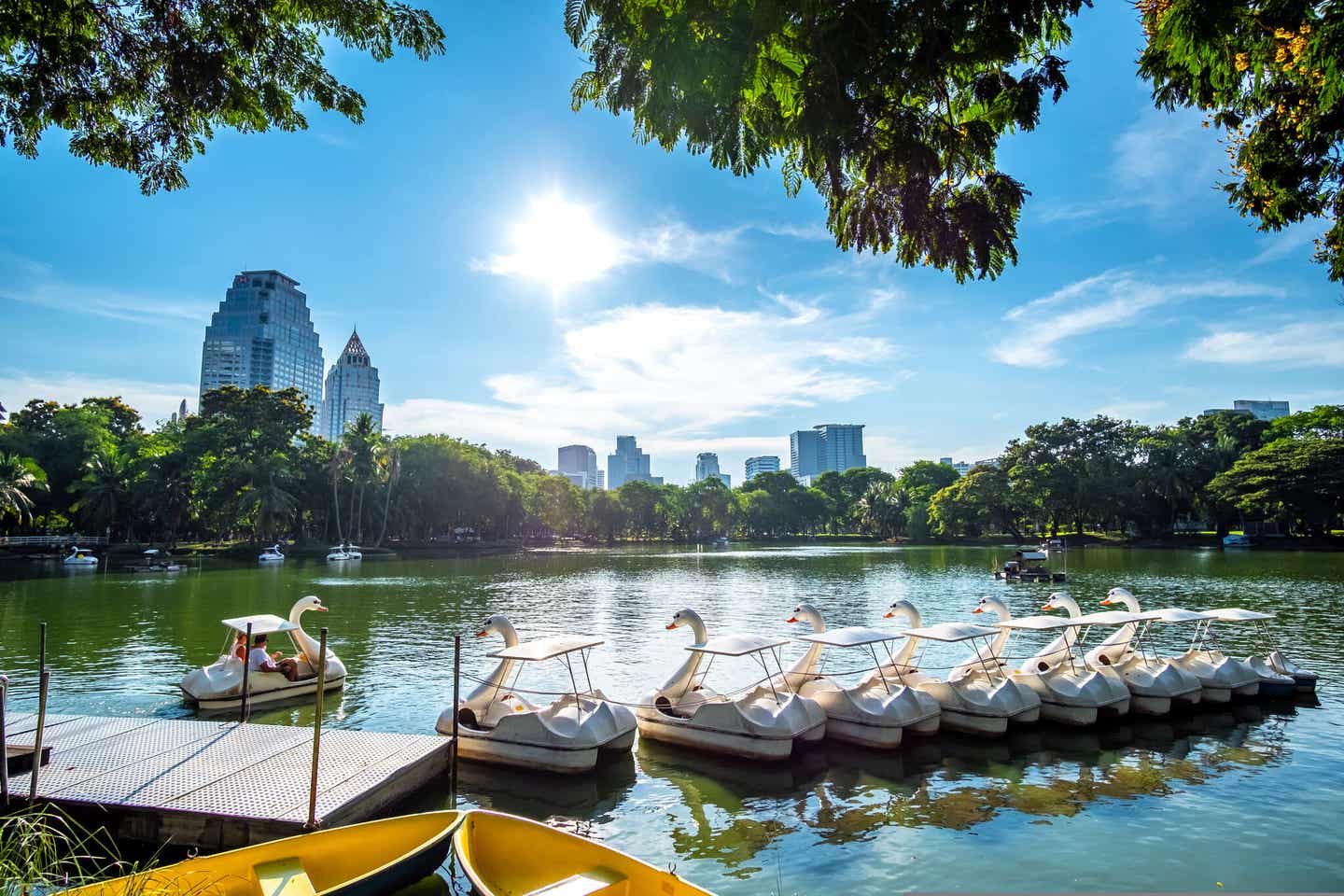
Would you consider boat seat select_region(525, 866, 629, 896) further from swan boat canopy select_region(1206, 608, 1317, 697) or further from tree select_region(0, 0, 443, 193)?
swan boat canopy select_region(1206, 608, 1317, 697)

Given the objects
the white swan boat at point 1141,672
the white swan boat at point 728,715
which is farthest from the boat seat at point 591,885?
the white swan boat at point 1141,672

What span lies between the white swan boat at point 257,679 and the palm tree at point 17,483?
55711 millimetres

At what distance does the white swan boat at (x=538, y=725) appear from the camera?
11031mm

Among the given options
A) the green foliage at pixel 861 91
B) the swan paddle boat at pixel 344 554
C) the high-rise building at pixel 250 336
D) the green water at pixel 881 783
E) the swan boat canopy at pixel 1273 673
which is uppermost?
→ the high-rise building at pixel 250 336

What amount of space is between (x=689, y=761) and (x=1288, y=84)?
11577 mm

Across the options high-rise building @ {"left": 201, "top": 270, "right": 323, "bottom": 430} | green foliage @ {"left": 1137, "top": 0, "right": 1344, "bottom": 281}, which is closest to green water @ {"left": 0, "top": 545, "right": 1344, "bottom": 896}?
green foliage @ {"left": 1137, "top": 0, "right": 1344, "bottom": 281}

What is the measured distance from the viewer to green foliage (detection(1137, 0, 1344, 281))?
4219 millimetres

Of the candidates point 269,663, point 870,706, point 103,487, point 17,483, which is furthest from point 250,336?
point 870,706

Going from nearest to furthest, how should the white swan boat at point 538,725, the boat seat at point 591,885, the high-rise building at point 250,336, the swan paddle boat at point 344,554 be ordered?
the boat seat at point 591,885 → the white swan boat at point 538,725 → the swan paddle boat at point 344,554 → the high-rise building at point 250,336

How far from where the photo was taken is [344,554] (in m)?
64.5

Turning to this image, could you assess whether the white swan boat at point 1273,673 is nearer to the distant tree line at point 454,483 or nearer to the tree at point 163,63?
the tree at point 163,63

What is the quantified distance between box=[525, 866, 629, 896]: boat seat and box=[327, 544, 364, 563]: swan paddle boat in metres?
63.7

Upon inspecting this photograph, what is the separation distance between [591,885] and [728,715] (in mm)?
5844

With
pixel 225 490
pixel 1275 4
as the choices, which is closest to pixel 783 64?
pixel 1275 4
